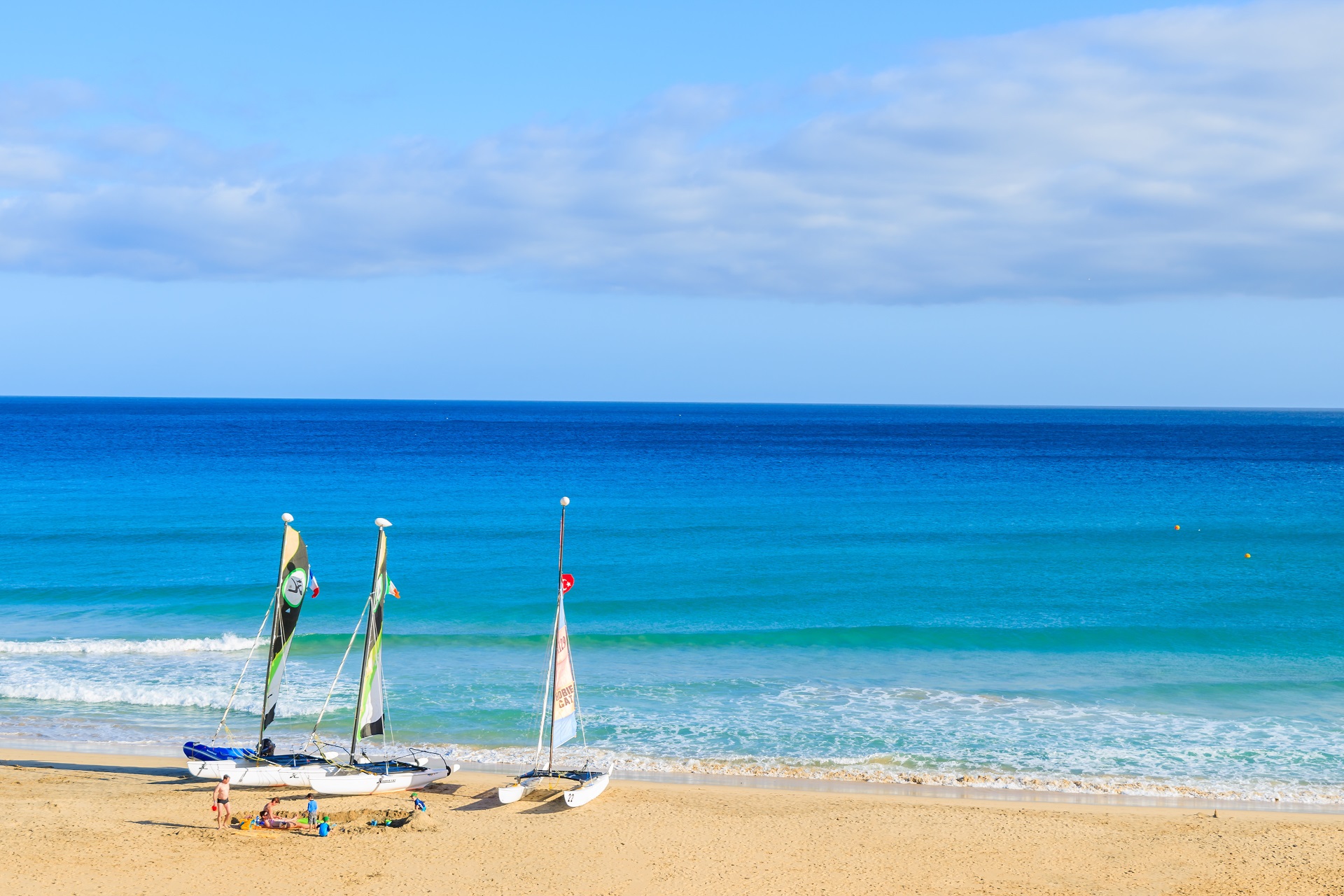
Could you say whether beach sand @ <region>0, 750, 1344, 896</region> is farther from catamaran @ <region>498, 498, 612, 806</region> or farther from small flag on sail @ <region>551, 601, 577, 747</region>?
small flag on sail @ <region>551, 601, 577, 747</region>

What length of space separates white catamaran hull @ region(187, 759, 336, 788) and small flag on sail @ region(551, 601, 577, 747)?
198 inches

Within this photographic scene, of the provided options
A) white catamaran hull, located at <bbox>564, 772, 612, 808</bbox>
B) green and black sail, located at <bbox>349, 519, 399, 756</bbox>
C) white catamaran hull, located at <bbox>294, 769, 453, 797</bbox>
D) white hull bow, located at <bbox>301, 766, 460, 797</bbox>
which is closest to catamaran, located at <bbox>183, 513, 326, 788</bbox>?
white hull bow, located at <bbox>301, 766, 460, 797</bbox>

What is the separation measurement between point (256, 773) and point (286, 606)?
12.0ft

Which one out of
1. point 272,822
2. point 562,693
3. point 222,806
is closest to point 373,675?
point 272,822

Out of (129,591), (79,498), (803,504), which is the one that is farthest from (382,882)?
(79,498)

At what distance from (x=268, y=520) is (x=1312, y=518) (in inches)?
2468

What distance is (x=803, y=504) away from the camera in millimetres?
66812

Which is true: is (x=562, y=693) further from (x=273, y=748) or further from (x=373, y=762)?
(x=273, y=748)

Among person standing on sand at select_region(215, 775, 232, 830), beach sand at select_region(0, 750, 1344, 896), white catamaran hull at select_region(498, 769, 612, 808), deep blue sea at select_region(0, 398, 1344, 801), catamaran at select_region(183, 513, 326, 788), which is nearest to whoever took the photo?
beach sand at select_region(0, 750, 1344, 896)

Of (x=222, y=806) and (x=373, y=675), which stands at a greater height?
(x=373, y=675)

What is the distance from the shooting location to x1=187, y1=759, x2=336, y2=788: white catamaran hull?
2145cm

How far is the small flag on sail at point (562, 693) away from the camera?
21.4 m

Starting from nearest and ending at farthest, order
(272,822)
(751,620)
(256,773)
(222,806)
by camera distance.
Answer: (222,806) < (272,822) < (256,773) < (751,620)

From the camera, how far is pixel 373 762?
22219 mm
